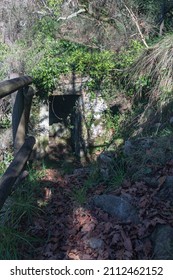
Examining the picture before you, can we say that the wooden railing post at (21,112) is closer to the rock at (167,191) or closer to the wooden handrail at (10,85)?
the wooden handrail at (10,85)

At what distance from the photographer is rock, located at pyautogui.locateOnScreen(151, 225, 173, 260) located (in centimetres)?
266

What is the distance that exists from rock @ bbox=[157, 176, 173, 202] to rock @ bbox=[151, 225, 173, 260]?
0.47m

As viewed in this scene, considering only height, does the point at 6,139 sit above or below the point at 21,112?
below

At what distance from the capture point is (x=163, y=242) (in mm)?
2754

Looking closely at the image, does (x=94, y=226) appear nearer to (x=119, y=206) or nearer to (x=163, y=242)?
(x=119, y=206)

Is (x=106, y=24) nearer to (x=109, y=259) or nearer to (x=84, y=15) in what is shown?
(x=84, y=15)

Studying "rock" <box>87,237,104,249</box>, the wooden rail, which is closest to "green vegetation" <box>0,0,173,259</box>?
the wooden rail

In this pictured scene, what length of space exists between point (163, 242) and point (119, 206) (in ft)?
2.11

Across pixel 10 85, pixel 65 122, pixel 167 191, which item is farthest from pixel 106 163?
pixel 65 122

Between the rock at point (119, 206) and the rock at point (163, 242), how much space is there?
0.26 meters

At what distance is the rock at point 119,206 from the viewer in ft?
10.5

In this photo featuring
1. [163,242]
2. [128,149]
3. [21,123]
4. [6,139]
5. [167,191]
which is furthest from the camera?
[6,139]

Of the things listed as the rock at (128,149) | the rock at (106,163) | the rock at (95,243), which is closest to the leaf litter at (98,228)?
the rock at (95,243)

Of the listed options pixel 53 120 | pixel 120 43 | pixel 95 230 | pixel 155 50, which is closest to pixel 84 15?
pixel 120 43
